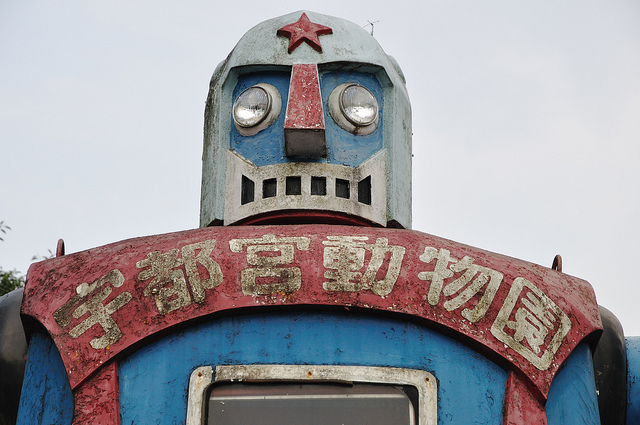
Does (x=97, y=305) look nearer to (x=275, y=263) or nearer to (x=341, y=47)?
(x=275, y=263)

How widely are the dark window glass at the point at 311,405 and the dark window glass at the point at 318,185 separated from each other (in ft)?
4.35

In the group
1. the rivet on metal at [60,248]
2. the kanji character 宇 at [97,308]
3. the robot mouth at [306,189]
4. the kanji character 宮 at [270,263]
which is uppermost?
the robot mouth at [306,189]

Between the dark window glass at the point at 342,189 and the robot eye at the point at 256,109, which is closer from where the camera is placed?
the dark window glass at the point at 342,189

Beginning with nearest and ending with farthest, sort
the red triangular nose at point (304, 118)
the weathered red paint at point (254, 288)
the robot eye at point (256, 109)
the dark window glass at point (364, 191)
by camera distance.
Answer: the weathered red paint at point (254, 288) → the red triangular nose at point (304, 118) → the dark window glass at point (364, 191) → the robot eye at point (256, 109)

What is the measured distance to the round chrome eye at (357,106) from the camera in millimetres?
5184

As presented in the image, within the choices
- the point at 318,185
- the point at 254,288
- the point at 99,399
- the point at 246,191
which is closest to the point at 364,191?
the point at 318,185

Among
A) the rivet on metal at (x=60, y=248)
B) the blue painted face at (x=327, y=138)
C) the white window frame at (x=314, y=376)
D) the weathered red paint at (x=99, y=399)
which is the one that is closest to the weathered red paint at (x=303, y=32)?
the blue painted face at (x=327, y=138)

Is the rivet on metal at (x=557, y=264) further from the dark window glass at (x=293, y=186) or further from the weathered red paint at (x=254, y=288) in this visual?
the dark window glass at (x=293, y=186)

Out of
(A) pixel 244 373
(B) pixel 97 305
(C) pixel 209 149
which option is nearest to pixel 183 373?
(A) pixel 244 373

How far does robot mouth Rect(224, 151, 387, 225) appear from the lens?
16.1 feet

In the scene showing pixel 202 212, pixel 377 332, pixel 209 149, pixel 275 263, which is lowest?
pixel 377 332

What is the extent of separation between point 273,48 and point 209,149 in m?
0.71

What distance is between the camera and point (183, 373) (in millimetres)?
3996

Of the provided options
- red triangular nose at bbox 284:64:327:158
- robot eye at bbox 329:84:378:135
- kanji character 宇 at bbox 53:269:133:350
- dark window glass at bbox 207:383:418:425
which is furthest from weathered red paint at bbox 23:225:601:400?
robot eye at bbox 329:84:378:135
